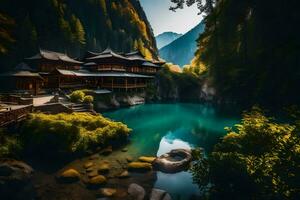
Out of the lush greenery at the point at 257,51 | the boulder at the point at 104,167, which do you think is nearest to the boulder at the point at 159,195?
the boulder at the point at 104,167

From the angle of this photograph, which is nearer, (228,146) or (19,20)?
(228,146)

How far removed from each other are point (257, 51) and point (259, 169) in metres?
24.2

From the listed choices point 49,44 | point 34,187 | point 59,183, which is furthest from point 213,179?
point 49,44

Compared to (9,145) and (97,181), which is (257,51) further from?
(9,145)

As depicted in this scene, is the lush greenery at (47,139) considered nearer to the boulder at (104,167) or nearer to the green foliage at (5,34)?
the boulder at (104,167)

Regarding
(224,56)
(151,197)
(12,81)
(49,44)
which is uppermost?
(49,44)

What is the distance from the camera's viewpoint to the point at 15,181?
1188cm

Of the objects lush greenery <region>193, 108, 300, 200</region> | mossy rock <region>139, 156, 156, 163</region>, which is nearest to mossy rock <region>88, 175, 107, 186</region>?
mossy rock <region>139, 156, 156, 163</region>

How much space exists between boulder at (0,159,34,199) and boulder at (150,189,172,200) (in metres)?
6.58

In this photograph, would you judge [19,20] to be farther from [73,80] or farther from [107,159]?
[107,159]

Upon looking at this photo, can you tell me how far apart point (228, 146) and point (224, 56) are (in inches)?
1387

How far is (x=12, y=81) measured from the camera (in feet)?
120

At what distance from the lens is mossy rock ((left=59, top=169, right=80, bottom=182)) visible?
1284 centimetres

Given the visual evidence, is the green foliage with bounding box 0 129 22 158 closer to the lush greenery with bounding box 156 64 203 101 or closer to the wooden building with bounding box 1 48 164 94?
the wooden building with bounding box 1 48 164 94
